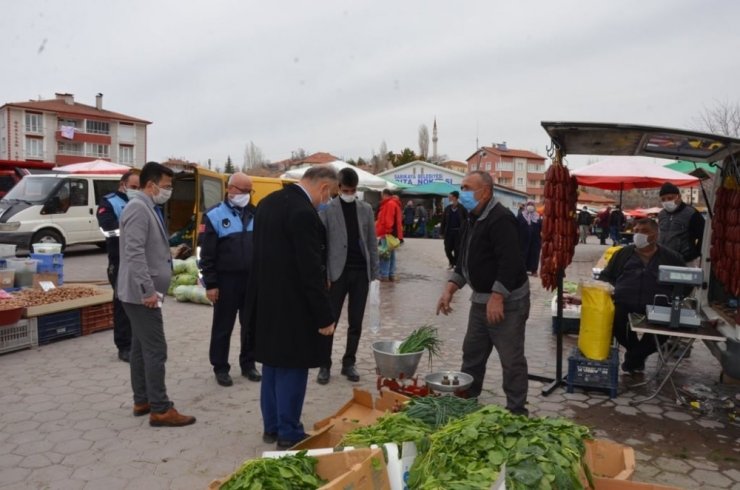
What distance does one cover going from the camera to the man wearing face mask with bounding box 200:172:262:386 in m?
5.33

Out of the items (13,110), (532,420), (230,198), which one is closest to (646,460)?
(532,420)

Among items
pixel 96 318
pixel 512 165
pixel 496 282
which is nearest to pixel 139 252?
pixel 496 282

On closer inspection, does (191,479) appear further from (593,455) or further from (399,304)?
(399,304)

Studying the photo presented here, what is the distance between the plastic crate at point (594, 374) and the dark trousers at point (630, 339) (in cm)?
62

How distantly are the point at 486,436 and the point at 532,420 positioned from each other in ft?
1.23

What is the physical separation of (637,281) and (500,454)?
12.7 feet

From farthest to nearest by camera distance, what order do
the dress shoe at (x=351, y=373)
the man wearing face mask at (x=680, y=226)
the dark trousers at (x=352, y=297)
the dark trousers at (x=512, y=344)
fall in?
the man wearing face mask at (x=680, y=226) → the dress shoe at (x=351, y=373) → the dark trousers at (x=352, y=297) → the dark trousers at (x=512, y=344)

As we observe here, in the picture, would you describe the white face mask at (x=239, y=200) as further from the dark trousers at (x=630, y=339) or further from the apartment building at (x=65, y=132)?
the apartment building at (x=65, y=132)

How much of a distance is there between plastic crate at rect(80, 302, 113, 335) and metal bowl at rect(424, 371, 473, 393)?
16.8 ft

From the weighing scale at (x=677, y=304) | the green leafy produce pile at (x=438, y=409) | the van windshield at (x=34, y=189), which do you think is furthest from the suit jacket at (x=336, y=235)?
the van windshield at (x=34, y=189)

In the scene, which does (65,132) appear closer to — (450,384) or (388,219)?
(388,219)

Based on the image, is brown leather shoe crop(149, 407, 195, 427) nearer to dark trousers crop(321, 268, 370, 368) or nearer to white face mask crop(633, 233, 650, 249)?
dark trousers crop(321, 268, 370, 368)

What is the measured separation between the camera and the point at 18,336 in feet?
21.2

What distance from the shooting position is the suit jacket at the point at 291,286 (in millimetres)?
3758
